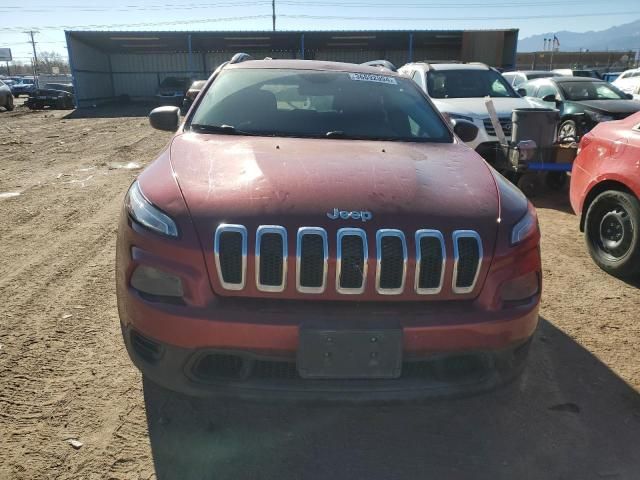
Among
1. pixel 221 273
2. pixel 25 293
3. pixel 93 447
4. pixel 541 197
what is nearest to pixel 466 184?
pixel 221 273

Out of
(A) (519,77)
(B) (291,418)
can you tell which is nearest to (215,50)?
(A) (519,77)

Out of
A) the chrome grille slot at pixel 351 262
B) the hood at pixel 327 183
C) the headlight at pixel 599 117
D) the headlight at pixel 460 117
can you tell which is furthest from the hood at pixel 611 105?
the chrome grille slot at pixel 351 262

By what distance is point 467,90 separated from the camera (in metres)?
8.97

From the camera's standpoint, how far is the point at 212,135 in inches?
121

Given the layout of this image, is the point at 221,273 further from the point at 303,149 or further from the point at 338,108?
the point at 338,108

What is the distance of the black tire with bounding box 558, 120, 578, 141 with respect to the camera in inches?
350

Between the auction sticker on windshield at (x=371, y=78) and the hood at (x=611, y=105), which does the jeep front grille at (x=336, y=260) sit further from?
the hood at (x=611, y=105)

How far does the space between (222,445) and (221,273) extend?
86cm

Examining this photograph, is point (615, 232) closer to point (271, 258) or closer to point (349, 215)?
point (349, 215)

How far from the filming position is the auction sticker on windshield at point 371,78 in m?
3.80

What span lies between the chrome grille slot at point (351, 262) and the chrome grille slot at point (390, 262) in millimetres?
57

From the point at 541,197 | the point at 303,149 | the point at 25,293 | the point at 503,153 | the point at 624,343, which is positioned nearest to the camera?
the point at 303,149

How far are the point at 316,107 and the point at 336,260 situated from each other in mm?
1743

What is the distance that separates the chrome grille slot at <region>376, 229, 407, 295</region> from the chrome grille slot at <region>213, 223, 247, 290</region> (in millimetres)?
532
